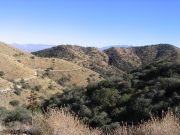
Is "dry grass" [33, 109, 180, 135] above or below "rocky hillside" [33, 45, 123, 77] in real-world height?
above

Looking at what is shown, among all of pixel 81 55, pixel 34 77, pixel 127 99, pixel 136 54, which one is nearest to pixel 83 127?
pixel 127 99

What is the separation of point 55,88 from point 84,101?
47.5 metres

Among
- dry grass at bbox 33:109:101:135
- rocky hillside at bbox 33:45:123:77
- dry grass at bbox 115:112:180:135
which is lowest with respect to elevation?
rocky hillside at bbox 33:45:123:77

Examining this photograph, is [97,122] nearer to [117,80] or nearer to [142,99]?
[142,99]

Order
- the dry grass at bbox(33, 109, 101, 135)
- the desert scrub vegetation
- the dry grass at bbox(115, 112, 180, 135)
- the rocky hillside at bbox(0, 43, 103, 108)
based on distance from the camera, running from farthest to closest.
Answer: the rocky hillside at bbox(0, 43, 103, 108) < the desert scrub vegetation < the dry grass at bbox(33, 109, 101, 135) < the dry grass at bbox(115, 112, 180, 135)

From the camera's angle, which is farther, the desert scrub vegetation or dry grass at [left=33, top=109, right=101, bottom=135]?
the desert scrub vegetation

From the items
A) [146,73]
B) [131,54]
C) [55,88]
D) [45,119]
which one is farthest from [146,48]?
[45,119]

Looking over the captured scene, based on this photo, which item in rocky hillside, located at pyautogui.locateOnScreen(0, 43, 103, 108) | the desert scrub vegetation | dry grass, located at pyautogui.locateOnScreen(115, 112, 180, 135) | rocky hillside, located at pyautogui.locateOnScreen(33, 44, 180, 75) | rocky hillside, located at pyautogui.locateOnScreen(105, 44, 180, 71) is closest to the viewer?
dry grass, located at pyautogui.locateOnScreen(115, 112, 180, 135)

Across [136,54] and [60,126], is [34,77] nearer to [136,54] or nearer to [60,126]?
[60,126]

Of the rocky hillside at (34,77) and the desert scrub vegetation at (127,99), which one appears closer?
the desert scrub vegetation at (127,99)

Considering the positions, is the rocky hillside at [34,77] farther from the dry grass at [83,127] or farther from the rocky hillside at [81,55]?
the dry grass at [83,127]

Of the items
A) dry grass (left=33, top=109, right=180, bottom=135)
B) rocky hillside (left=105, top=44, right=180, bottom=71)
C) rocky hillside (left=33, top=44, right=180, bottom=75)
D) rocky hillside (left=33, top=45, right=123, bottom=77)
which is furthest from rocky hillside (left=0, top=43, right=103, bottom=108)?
rocky hillside (left=105, top=44, right=180, bottom=71)

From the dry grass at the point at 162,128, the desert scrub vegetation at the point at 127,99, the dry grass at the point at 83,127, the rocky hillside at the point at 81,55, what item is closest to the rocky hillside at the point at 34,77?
the desert scrub vegetation at the point at 127,99

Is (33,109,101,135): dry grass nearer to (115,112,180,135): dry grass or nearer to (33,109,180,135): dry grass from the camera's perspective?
(33,109,180,135): dry grass
